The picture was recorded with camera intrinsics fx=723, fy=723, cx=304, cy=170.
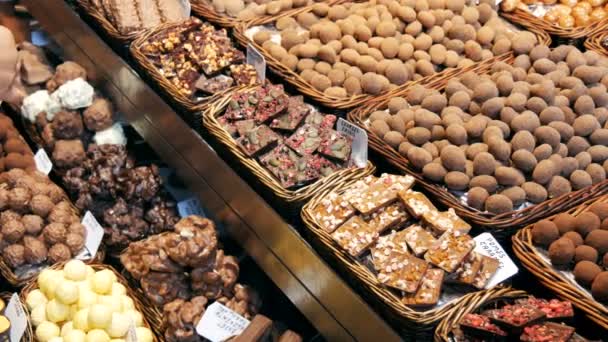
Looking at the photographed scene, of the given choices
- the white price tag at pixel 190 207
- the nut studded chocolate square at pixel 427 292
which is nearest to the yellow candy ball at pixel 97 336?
the white price tag at pixel 190 207

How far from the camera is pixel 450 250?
2094 millimetres

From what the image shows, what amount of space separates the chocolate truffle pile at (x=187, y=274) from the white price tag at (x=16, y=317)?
15.7 inches

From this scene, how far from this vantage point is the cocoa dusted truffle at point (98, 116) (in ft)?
11.4

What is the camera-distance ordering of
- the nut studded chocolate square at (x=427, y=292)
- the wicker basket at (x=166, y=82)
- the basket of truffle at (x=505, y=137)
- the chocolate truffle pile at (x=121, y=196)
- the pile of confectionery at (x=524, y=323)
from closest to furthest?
1. the pile of confectionery at (x=524, y=323)
2. the nut studded chocolate square at (x=427, y=292)
3. the basket of truffle at (x=505, y=137)
4. the wicker basket at (x=166, y=82)
5. the chocolate truffle pile at (x=121, y=196)

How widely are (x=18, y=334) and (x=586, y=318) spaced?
1905 mm

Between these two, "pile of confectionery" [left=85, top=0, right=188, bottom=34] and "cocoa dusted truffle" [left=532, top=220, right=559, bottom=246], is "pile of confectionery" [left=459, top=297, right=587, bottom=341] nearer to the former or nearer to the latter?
"cocoa dusted truffle" [left=532, top=220, right=559, bottom=246]

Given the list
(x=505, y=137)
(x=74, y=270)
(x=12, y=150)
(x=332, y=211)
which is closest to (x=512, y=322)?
(x=332, y=211)

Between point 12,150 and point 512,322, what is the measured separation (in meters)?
2.56

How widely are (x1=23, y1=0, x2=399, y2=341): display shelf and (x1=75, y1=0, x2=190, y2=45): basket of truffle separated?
0.13 m

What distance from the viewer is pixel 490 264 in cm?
212

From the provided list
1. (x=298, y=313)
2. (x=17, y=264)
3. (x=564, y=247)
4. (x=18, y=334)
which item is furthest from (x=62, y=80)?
(x=564, y=247)

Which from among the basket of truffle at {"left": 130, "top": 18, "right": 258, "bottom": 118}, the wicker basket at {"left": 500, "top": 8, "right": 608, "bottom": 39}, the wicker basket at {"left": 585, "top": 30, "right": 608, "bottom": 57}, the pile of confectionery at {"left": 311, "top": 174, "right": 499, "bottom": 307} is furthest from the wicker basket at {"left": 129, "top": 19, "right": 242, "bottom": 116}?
the wicker basket at {"left": 585, "top": 30, "right": 608, "bottom": 57}

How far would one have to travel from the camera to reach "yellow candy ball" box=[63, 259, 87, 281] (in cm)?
265

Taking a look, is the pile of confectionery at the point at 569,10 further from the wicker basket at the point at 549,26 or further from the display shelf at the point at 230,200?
the display shelf at the point at 230,200
